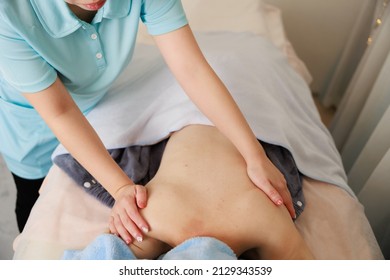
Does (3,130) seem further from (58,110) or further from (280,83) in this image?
(280,83)

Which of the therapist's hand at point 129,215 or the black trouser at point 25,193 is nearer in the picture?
the therapist's hand at point 129,215

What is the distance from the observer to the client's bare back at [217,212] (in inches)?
30.4

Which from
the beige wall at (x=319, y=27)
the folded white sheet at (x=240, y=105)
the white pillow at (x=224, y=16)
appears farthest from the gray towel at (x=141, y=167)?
the beige wall at (x=319, y=27)

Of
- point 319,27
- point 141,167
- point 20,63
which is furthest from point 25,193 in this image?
point 319,27

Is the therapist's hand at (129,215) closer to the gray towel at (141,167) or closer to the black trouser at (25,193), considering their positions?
the gray towel at (141,167)

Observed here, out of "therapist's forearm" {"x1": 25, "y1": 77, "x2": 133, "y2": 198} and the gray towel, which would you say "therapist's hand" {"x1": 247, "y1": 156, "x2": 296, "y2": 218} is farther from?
"therapist's forearm" {"x1": 25, "y1": 77, "x2": 133, "y2": 198}

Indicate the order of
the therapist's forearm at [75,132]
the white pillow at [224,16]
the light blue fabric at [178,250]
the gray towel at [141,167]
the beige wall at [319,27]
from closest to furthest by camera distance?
the light blue fabric at [178,250]
the therapist's forearm at [75,132]
the gray towel at [141,167]
the white pillow at [224,16]
the beige wall at [319,27]

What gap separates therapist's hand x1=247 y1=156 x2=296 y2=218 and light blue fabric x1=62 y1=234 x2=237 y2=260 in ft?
0.54

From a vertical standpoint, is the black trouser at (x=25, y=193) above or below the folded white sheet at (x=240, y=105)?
below

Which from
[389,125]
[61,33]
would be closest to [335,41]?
[389,125]

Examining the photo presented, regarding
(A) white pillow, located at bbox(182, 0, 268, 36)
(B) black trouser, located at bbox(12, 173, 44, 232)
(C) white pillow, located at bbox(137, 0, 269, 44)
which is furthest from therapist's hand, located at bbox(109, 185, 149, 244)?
(A) white pillow, located at bbox(182, 0, 268, 36)

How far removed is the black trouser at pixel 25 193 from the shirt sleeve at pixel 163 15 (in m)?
0.62

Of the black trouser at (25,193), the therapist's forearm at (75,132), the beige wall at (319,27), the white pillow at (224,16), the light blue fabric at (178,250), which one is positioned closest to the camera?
the light blue fabric at (178,250)
